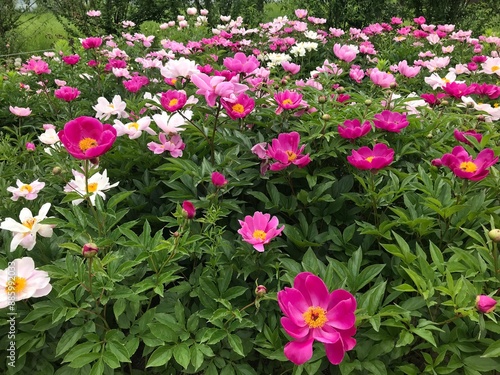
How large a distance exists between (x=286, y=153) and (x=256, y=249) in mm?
354

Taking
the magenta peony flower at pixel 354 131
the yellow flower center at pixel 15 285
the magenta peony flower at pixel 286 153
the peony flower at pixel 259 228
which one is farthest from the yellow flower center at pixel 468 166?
the yellow flower center at pixel 15 285

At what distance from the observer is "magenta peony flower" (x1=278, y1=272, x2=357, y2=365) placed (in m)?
0.84

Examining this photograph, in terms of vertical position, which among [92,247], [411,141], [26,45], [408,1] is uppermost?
[92,247]

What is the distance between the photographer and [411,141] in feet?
5.29

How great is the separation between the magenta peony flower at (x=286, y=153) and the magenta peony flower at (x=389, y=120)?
0.36 m

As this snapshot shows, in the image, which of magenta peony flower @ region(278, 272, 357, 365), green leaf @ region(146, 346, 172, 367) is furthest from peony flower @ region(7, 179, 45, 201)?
magenta peony flower @ region(278, 272, 357, 365)

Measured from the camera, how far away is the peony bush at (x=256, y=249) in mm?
1029

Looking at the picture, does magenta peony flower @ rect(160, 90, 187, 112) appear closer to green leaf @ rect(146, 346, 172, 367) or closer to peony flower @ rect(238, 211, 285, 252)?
peony flower @ rect(238, 211, 285, 252)

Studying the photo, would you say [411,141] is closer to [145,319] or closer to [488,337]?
[488,337]

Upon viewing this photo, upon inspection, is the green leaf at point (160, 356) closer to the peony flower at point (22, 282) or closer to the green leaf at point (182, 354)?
the green leaf at point (182, 354)

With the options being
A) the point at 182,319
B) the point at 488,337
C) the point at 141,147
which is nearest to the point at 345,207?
the point at 488,337

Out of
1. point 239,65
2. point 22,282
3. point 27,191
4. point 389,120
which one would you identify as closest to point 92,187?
point 27,191

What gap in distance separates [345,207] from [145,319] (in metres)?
0.76

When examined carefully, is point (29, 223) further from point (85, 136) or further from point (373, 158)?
point (373, 158)
